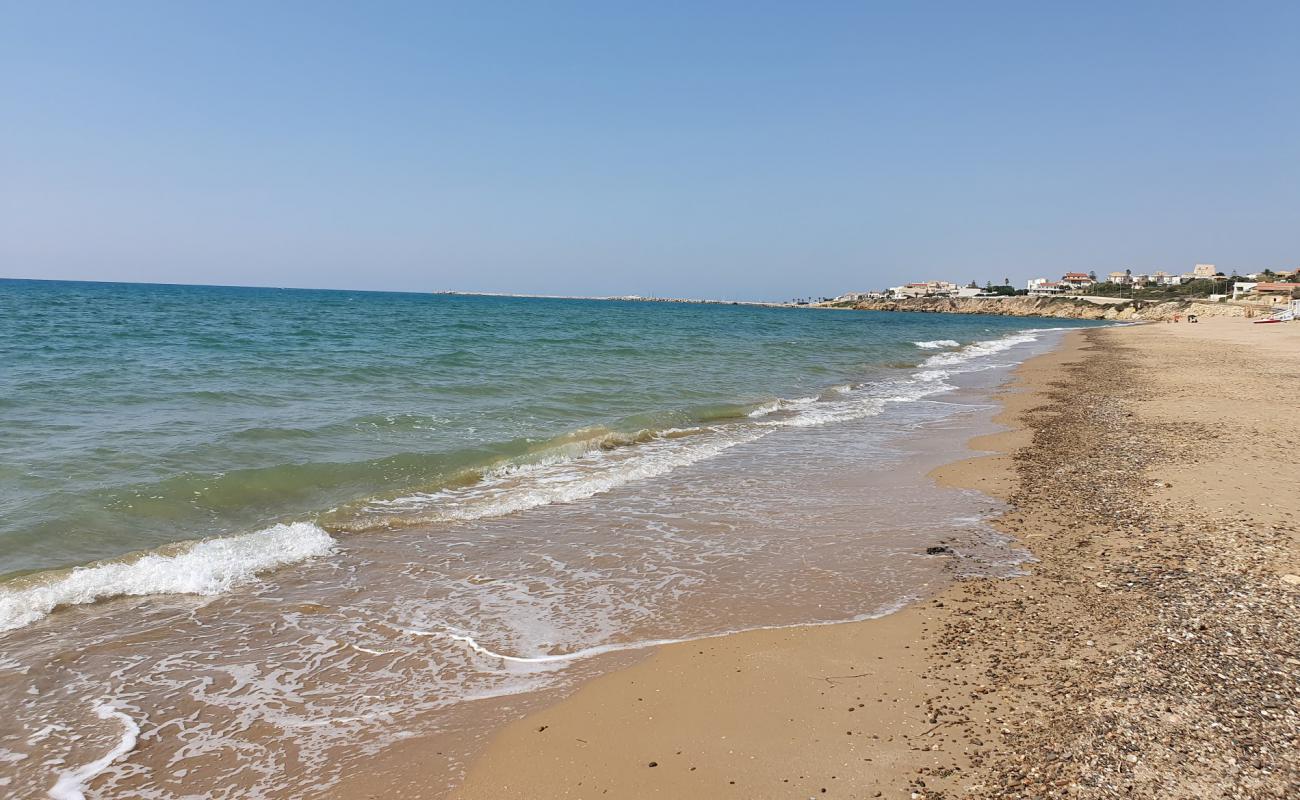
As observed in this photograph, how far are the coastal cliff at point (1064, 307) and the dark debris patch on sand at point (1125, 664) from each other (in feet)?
272

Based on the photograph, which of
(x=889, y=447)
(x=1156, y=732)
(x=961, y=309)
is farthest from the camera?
(x=961, y=309)

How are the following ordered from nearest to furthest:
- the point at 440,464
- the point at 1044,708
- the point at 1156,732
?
the point at 1156,732, the point at 1044,708, the point at 440,464

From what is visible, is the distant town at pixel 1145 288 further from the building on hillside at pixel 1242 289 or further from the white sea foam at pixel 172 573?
the white sea foam at pixel 172 573

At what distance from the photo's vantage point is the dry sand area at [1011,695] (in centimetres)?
294

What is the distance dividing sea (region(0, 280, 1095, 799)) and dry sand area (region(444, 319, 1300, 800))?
0.41 m

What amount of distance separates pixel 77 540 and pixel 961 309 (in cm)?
→ 14955

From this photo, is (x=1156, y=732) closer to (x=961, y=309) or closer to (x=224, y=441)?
(x=224, y=441)

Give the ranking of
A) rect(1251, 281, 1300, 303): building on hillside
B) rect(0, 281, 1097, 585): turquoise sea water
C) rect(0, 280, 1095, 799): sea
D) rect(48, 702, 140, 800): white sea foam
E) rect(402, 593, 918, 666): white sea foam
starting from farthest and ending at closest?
rect(1251, 281, 1300, 303): building on hillside, rect(0, 281, 1097, 585): turquoise sea water, rect(402, 593, 918, 666): white sea foam, rect(0, 280, 1095, 799): sea, rect(48, 702, 140, 800): white sea foam

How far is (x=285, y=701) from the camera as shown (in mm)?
3867

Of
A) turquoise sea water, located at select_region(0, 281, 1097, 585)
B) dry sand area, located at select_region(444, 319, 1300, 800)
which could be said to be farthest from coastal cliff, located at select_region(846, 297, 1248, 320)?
dry sand area, located at select_region(444, 319, 1300, 800)

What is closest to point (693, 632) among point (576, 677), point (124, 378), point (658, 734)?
point (576, 677)

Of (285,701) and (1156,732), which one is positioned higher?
(1156,732)

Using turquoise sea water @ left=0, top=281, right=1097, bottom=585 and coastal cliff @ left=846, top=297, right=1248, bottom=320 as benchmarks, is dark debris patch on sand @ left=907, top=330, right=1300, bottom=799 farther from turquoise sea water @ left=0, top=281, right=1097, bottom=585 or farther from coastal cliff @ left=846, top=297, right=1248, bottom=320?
coastal cliff @ left=846, top=297, right=1248, bottom=320

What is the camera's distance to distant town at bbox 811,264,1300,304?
84.4 m
